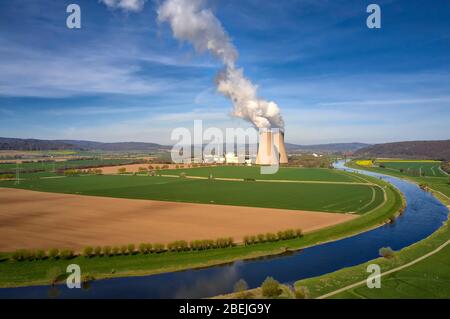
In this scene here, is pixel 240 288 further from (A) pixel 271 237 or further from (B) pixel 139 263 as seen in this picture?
(A) pixel 271 237

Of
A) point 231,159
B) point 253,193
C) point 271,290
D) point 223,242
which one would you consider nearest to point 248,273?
point 271,290

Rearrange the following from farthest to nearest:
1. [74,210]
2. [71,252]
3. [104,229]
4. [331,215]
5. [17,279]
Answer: [74,210]
[331,215]
[104,229]
[71,252]
[17,279]

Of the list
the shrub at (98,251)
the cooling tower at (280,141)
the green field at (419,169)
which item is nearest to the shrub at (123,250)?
the shrub at (98,251)

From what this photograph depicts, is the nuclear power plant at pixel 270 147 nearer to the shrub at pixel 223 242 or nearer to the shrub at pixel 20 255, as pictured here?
the shrub at pixel 223 242
